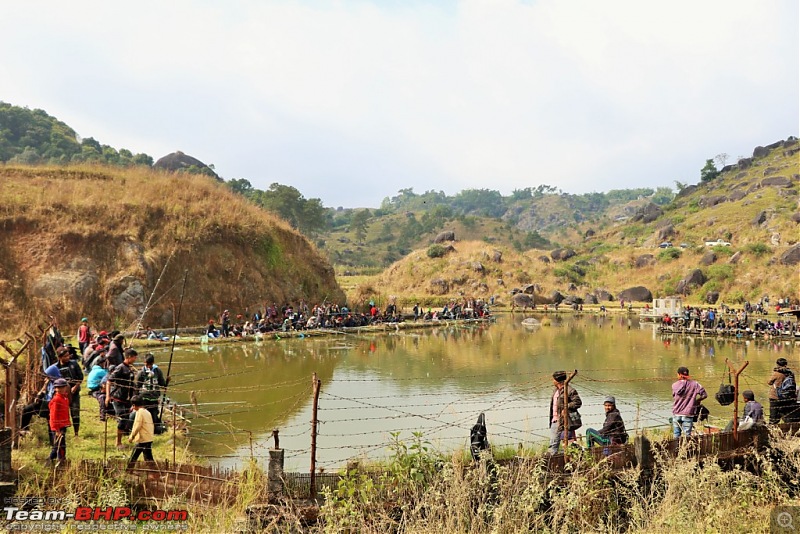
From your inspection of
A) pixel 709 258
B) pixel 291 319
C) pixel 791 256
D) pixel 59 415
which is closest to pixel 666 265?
pixel 709 258

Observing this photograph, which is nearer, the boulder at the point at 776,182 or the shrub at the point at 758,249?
the shrub at the point at 758,249

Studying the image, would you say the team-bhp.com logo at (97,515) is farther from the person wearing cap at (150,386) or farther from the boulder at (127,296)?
the boulder at (127,296)

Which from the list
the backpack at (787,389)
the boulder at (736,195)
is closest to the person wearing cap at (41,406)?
the backpack at (787,389)

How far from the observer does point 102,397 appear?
12672mm

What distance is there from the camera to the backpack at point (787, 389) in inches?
459

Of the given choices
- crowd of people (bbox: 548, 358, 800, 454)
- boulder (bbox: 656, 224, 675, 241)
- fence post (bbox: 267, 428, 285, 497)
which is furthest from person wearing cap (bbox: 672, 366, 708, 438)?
boulder (bbox: 656, 224, 675, 241)

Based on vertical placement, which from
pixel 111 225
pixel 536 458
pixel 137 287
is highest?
pixel 111 225

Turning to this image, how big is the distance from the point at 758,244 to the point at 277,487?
71.7 meters

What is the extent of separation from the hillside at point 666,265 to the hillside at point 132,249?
1239cm

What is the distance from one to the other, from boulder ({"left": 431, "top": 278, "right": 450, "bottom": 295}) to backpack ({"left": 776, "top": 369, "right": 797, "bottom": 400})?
58.0 m

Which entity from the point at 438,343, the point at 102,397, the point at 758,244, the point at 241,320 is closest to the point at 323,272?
the point at 241,320

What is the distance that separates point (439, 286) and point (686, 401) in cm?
5933

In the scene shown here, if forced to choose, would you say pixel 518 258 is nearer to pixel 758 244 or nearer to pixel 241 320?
pixel 758 244

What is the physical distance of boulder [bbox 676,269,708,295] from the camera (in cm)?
6612
